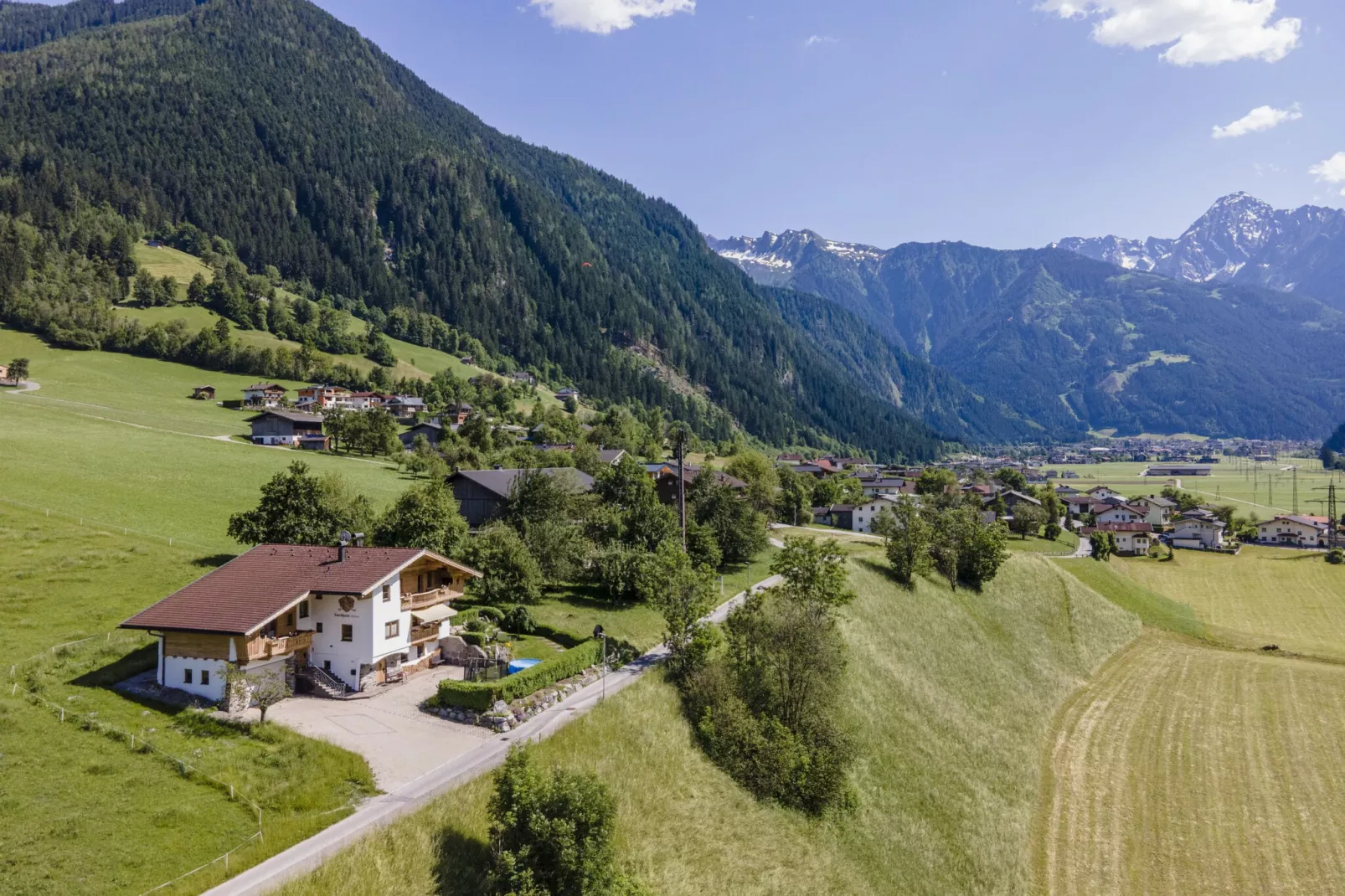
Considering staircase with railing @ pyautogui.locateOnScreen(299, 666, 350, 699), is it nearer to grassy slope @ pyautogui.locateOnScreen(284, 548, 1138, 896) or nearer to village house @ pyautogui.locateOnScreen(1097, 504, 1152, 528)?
grassy slope @ pyautogui.locateOnScreen(284, 548, 1138, 896)

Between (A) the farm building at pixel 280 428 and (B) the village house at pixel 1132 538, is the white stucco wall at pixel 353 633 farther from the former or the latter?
(B) the village house at pixel 1132 538

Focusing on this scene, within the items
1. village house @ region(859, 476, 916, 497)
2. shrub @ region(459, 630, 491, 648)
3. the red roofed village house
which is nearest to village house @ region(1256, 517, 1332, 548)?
village house @ region(859, 476, 916, 497)

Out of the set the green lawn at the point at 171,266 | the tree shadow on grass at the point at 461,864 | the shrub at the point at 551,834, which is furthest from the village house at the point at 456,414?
the shrub at the point at 551,834

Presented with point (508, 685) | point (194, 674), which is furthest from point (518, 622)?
point (194, 674)

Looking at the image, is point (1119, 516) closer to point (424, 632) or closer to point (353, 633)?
point (424, 632)

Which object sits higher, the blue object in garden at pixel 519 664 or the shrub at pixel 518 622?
the shrub at pixel 518 622

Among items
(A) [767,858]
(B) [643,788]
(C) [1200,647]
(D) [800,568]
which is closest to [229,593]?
(B) [643,788]

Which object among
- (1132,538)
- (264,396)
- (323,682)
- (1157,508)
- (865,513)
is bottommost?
(1132,538)
